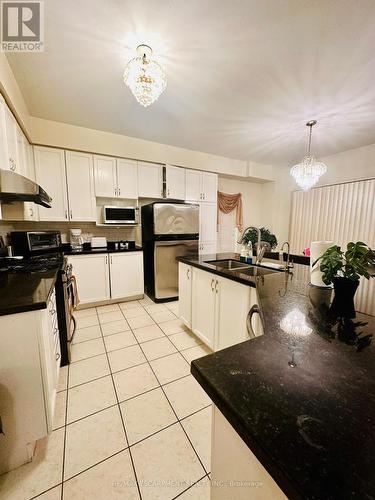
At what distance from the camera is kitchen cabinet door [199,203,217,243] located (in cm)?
424

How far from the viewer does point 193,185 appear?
4.05 m

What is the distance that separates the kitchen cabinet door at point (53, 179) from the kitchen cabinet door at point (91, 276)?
71cm

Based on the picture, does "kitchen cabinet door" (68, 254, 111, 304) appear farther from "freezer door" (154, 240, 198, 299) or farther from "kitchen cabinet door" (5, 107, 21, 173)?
"kitchen cabinet door" (5, 107, 21, 173)

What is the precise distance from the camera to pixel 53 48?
172 cm

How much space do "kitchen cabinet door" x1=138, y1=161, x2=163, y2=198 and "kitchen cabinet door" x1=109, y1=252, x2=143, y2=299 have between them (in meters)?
1.10

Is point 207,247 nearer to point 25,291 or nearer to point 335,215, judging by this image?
point 335,215

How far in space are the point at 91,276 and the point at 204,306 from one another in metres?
1.98

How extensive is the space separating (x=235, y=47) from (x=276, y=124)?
1570 millimetres

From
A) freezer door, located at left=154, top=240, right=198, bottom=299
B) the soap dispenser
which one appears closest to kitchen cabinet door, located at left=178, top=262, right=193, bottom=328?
the soap dispenser

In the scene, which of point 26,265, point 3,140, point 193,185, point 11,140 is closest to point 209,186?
point 193,185

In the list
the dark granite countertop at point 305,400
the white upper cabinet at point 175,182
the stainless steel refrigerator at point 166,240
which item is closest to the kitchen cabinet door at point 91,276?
the stainless steel refrigerator at point 166,240

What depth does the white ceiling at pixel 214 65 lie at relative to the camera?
4.72 feet

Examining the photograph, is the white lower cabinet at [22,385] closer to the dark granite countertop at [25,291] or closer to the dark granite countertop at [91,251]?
the dark granite countertop at [25,291]

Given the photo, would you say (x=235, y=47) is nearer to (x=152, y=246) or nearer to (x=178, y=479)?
(x=152, y=246)
